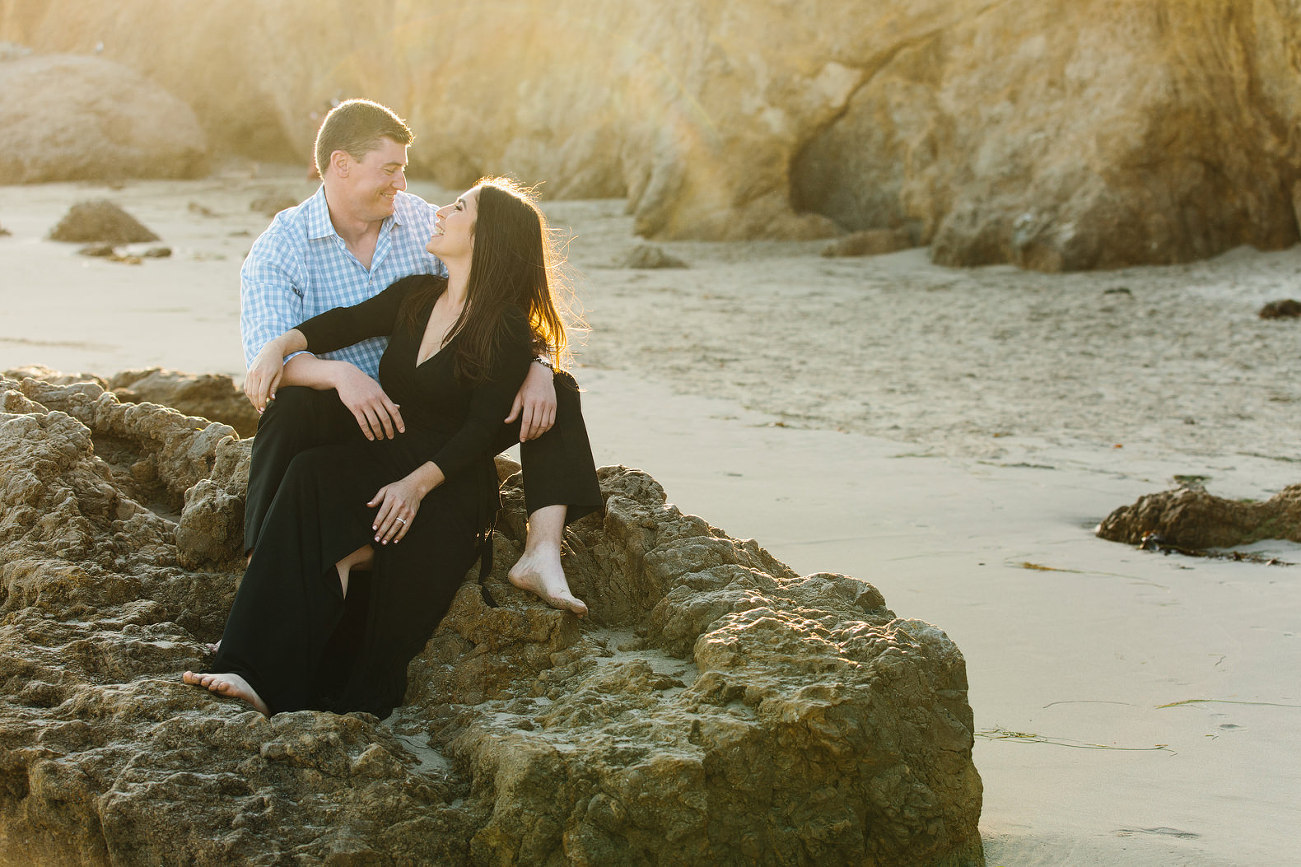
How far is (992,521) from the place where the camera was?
5117 millimetres

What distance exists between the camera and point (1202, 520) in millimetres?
4770

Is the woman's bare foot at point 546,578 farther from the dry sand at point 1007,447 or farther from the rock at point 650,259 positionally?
the rock at point 650,259

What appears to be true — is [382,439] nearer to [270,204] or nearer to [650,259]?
[650,259]

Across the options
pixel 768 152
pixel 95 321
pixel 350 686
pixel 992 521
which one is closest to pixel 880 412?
pixel 992 521

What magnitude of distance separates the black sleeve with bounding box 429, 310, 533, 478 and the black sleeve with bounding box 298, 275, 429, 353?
0.44 meters

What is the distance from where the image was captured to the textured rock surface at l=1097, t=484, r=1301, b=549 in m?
4.77

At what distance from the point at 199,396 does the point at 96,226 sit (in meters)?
8.97

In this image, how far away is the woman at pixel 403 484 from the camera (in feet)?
9.41

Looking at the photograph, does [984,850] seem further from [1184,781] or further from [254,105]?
[254,105]

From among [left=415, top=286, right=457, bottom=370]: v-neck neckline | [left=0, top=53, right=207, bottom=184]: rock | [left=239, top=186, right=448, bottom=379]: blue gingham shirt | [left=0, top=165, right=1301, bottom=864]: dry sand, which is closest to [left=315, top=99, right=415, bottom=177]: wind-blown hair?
[left=239, top=186, right=448, bottom=379]: blue gingham shirt

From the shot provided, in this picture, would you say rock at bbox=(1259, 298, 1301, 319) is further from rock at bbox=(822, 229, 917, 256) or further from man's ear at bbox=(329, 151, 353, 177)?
man's ear at bbox=(329, 151, 353, 177)

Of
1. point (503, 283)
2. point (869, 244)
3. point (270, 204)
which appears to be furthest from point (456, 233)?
point (270, 204)

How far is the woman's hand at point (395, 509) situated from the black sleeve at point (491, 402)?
0.11m

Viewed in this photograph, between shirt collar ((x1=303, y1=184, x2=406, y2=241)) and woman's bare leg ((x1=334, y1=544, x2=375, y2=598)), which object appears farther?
shirt collar ((x1=303, y1=184, x2=406, y2=241))
